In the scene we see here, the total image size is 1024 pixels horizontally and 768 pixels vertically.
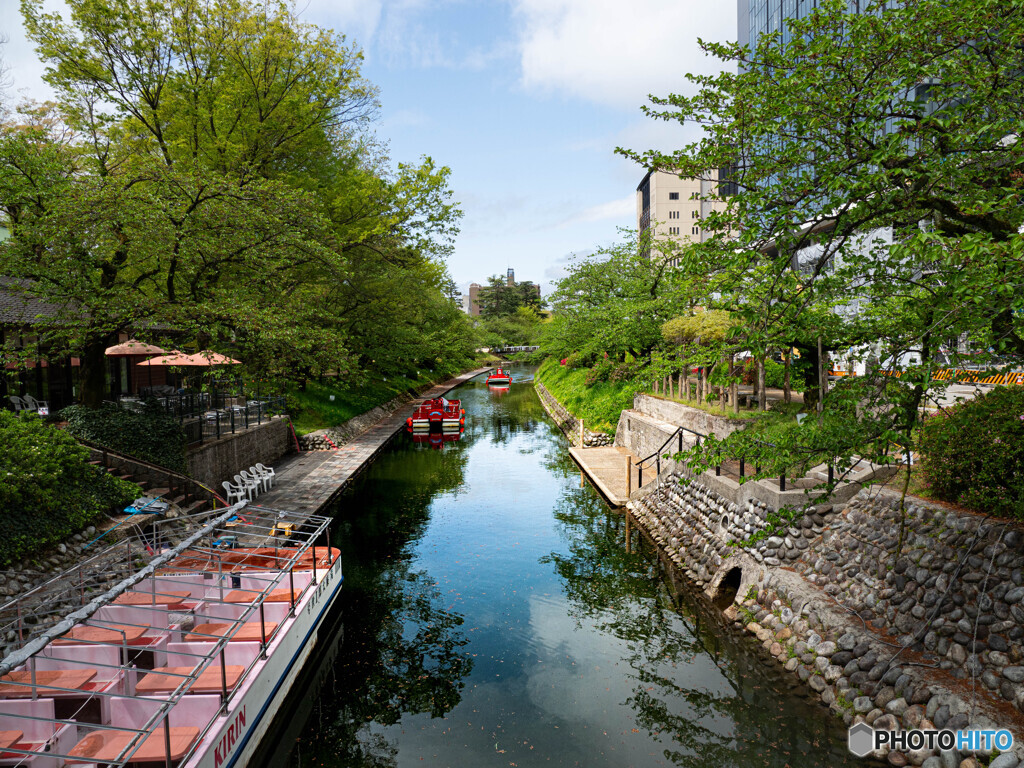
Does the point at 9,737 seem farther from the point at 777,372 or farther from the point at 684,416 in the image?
the point at 684,416

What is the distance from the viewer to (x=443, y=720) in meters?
8.89

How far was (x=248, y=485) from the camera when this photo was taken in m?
18.3

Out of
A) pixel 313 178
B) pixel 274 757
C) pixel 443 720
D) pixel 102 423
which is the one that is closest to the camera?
pixel 274 757

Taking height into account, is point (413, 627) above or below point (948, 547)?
below

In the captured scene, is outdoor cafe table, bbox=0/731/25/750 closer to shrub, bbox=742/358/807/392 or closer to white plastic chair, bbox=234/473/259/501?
white plastic chair, bbox=234/473/259/501

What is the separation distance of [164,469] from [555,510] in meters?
11.8

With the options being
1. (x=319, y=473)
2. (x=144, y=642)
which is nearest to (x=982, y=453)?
(x=144, y=642)

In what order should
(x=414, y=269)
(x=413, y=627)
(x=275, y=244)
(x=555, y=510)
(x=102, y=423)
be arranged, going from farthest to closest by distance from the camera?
(x=414, y=269) → (x=555, y=510) → (x=275, y=244) → (x=102, y=423) → (x=413, y=627)

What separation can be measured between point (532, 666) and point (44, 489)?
9.63 m

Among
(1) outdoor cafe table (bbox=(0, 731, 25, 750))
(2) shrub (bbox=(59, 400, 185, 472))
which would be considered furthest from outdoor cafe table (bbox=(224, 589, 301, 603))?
(2) shrub (bbox=(59, 400, 185, 472))

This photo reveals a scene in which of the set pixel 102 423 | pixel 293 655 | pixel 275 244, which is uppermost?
pixel 275 244

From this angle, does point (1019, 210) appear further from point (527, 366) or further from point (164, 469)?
point (527, 366)

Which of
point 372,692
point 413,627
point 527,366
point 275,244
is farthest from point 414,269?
point 527,366

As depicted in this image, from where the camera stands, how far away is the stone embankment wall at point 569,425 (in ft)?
93.3
